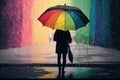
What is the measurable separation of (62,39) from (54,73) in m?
1.64

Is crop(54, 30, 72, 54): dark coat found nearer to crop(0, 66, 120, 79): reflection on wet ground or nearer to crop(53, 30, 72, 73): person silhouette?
crop(53, 30, 72, 73): person silhouette

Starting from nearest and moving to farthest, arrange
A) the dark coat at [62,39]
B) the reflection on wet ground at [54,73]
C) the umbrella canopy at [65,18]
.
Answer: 1. the umbrella canopy at [65,18]
2. the dark coat at [62,39]
3. the reflection on wet ground at [54,73]

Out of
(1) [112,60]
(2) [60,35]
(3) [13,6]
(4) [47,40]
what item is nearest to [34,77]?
(2) [60,35]

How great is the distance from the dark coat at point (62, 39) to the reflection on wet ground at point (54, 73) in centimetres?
82

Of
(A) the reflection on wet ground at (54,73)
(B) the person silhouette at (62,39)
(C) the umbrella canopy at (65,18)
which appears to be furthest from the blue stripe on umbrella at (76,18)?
(A) the reflection on wet ground at (54,73)

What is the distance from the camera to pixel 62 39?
11.9 m

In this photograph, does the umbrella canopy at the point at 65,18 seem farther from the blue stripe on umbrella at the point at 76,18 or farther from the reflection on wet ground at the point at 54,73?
the reflection on wet ground at the point at 54,73

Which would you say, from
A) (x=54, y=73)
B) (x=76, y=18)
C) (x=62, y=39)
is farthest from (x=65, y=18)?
(x=54, y=73)

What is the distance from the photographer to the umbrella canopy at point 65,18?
10.7m

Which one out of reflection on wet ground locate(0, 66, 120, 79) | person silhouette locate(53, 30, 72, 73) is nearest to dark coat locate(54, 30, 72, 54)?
person silhouette locate(53, 30, 72, 73)

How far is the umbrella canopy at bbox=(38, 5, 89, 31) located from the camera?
10.7 meters

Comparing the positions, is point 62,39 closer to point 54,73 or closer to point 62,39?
point 62,39

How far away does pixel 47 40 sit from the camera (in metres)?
28.1

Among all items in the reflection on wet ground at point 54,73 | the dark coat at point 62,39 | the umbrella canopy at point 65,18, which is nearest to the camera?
the umbrella canopy at point 65,18
